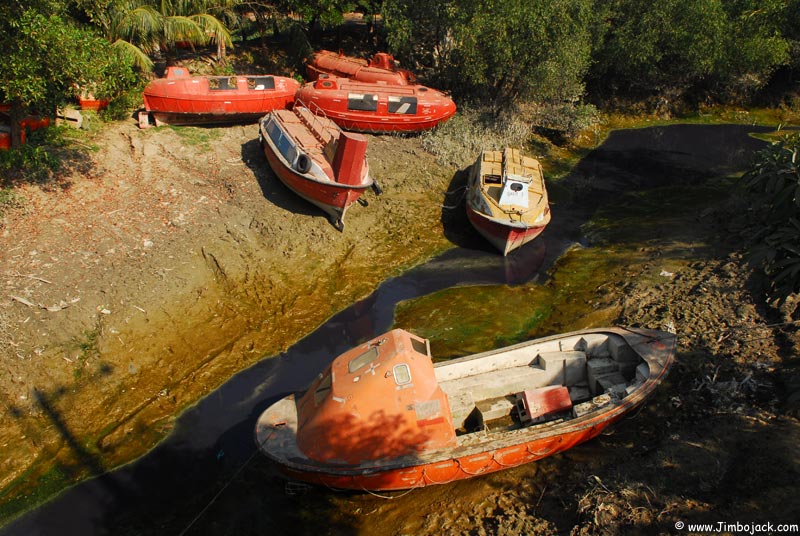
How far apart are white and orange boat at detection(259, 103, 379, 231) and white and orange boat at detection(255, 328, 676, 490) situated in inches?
297

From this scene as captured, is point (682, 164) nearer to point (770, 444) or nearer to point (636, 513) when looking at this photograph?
point (770, 444)

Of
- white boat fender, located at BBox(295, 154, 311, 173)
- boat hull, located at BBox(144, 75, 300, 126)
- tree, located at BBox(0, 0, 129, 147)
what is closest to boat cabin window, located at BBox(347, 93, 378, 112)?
boat hull, located at BBox(144, 75, 300, 126)

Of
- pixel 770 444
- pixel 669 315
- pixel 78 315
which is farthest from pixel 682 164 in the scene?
pixel 78 315

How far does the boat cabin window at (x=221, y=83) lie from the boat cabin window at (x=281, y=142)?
2.72m

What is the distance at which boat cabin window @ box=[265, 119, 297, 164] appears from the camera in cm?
1784

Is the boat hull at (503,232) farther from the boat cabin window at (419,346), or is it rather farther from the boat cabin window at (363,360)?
the boat cabin window at (363,360)

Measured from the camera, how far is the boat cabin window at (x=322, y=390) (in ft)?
33.6

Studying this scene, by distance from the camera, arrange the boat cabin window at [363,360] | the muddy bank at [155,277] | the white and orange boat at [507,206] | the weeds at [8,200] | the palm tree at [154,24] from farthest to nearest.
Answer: the palm tree at [154,24] < the white and orange boat at [507,206] < the weeds at [8,200] < the muddy bank at [155,277] < the boat cabin window at [363,360]

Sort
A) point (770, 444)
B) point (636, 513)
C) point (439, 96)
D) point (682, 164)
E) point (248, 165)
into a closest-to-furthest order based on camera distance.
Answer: point (636, 513) < point (770, 444) < point (248, 165) < point (439, 96) < point (682, 164)

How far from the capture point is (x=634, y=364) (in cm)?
1200

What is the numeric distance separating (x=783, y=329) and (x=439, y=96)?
15476mm

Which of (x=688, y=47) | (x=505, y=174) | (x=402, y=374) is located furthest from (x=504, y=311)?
(x=688, y=47)

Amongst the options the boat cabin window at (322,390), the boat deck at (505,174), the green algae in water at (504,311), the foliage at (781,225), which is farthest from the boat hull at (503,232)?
the boat cabin window at (322,390)

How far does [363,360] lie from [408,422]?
4.58ft
